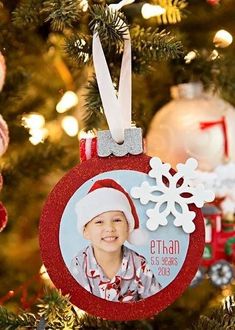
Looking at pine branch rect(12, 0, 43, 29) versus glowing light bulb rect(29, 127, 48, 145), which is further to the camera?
glowing light bulb rect(29, 127, 48, 145)

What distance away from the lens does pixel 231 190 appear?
932 millimetres

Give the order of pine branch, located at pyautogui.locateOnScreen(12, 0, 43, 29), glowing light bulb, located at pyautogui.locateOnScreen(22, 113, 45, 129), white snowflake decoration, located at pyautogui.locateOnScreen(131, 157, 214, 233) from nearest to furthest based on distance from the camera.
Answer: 1. white snowflake decoration, located at pyautogui.locateOnScreen(131, 157, 214, 233)
2. pine branch, located at pyautogui.locateOnScreen(12, 0, 43, 29)
3. glowing light bulb, located at pyautogui.locateOnScreen(22, 113, 45, 129)

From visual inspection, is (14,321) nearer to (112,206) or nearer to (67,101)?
(112,206)

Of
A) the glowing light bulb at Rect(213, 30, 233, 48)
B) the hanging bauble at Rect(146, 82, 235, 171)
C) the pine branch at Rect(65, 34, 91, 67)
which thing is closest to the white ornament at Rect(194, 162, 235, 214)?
the hanging bauble at Rect(146, 82, 235, 171)

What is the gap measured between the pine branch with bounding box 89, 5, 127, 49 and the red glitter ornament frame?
111 mm

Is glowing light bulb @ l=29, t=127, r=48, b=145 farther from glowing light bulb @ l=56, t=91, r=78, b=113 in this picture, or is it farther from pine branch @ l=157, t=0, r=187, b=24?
pine branch @ l=157, t=0, r=187, b=24

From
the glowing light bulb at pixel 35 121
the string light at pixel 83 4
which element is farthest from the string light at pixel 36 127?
the string light at pixel 83 4

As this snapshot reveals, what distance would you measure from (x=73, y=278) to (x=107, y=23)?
0.72ft

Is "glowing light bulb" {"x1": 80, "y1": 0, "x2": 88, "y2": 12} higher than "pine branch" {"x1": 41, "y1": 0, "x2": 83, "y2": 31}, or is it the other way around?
"glowing light bulb" {"x1": 80, "y1": 0, "x2": 88, "y2": 12}

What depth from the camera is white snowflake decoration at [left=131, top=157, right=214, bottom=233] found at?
60 centimetres

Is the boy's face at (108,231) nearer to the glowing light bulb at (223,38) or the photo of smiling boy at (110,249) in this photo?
the photo of smiling boy at (110,249)

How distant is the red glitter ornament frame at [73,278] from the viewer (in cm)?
60

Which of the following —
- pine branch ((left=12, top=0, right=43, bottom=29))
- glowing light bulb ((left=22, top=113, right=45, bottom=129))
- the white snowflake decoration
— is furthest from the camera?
glowing light bulb ((left=22, top=113, right=45, bottom=129))

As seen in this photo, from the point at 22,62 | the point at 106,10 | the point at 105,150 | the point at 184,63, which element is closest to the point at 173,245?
the point at 105,150
